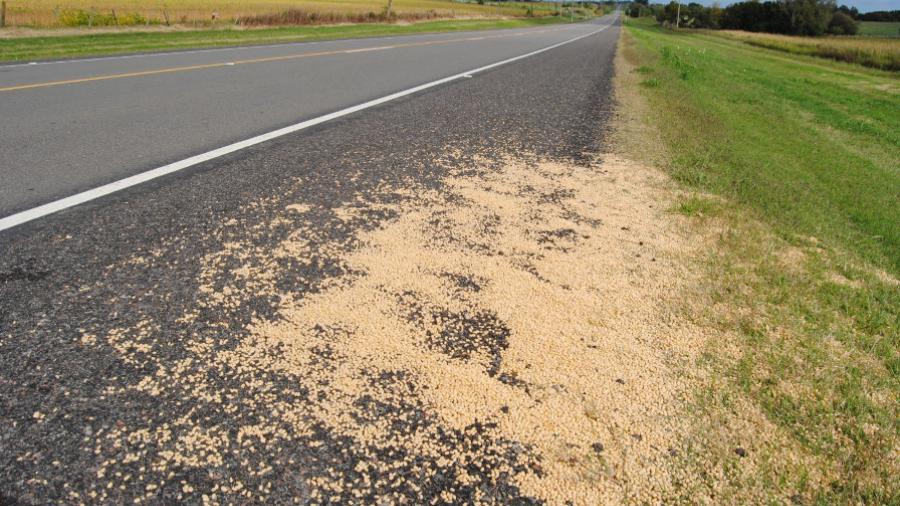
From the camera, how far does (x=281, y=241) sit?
3115 mm

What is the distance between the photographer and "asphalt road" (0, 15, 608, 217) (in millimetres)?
4293

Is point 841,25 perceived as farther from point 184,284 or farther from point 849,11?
point 184,284

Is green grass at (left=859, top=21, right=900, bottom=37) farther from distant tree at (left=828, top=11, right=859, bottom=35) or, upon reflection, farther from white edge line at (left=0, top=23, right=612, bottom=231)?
white edge line at (left=0, top=23, right=612, bottom=231)

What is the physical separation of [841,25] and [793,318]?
323ft

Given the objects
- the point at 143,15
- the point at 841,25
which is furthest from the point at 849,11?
the point at 143,15

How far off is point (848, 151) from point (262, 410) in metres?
8.79

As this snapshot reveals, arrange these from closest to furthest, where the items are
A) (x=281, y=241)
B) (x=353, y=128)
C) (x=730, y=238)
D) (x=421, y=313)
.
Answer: (x=421, y=313) → (x=281, y=241) → (x=730, y=238) → (x=353, y=128)

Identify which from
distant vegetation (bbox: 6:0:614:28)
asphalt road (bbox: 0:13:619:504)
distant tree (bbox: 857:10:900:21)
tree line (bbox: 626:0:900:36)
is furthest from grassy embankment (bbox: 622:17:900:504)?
distant tree (bbox: 857:10:900:21)

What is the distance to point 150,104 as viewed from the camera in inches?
267

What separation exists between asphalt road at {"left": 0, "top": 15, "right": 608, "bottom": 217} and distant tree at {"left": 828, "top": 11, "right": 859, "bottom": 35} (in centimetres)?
8672

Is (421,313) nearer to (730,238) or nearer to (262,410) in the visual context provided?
(262,410)

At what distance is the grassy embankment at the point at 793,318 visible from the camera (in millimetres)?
1719

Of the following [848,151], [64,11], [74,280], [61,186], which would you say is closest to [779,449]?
[74,280]

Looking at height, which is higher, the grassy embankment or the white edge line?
the white edge line
